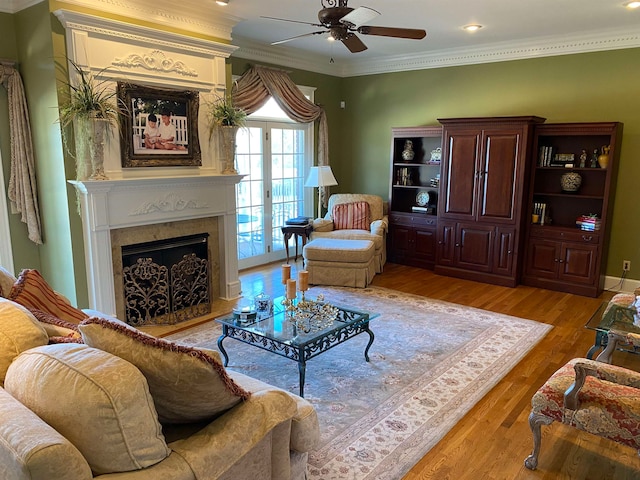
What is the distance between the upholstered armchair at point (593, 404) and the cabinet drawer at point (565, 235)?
9.90 feet

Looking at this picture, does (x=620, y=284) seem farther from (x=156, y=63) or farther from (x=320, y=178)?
(x=156, y=63)

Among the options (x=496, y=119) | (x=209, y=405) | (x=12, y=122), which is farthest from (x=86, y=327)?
(x=496, y=119)

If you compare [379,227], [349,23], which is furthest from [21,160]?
A: [379,227]

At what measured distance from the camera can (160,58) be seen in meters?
Answer: 4.05

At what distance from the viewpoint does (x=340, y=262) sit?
5305mm

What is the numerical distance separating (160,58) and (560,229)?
444cm

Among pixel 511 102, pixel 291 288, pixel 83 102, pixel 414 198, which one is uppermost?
pixel 511 102

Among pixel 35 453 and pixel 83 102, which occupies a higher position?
pixel 83 102

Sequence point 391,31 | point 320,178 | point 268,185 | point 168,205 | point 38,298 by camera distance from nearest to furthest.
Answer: point 38,298 → point 391,31 → point 168,205 → point 320,178 → point 268,185

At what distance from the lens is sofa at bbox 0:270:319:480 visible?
4.19 ft

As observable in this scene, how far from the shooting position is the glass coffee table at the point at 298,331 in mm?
2879

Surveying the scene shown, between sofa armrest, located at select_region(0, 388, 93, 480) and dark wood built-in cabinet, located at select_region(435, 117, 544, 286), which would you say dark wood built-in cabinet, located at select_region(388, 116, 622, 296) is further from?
sofa armrest, located at select_region(0, 388, 93, 480)

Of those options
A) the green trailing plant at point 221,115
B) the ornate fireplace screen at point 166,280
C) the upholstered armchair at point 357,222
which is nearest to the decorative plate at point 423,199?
the upholstered armchair at point 357,222

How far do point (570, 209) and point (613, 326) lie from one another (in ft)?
9.51
